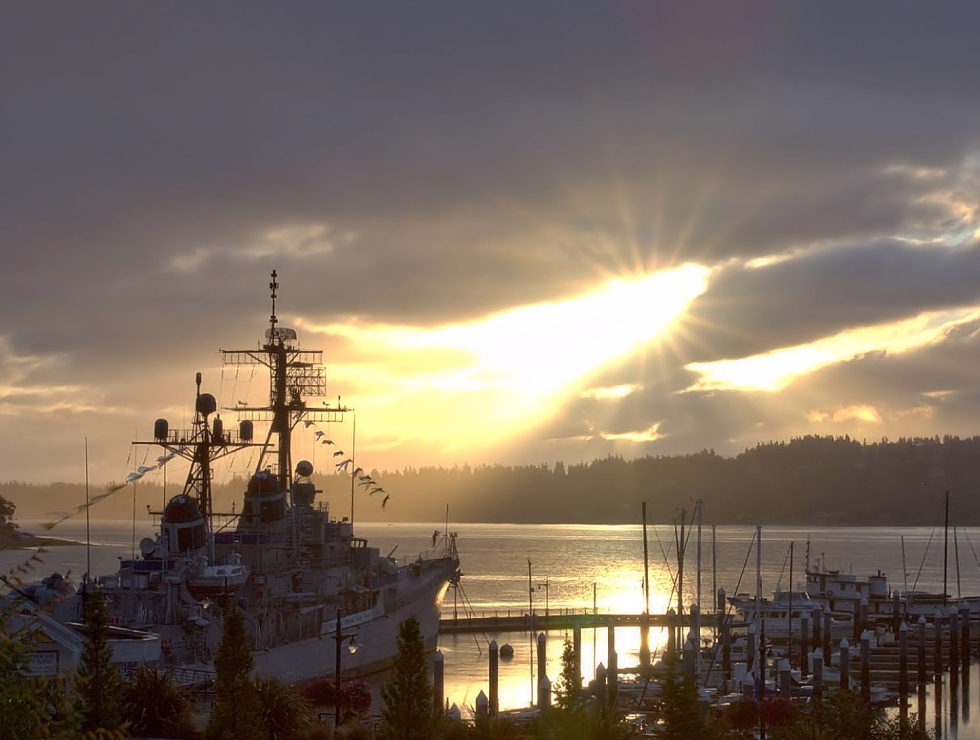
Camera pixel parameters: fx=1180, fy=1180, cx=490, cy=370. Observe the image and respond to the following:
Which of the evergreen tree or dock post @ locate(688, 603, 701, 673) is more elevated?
the evergreen tree

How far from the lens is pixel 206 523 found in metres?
59.7

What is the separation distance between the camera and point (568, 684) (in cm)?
3597

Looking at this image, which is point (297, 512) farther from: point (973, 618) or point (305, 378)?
point (973, 618)

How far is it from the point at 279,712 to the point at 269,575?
2431 cm

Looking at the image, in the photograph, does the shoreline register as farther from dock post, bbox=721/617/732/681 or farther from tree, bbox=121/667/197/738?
dock post, bbox=721/617/732/681

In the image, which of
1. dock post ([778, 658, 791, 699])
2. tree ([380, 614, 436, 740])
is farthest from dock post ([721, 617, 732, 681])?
tree ([380, 614, 436, 740])

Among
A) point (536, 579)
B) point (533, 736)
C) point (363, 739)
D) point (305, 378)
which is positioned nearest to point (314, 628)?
point (305, 378)

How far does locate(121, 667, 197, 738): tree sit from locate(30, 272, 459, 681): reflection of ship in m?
13.0

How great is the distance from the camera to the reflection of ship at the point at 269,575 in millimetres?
52969

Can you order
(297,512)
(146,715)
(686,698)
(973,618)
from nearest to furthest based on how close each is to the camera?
(686,698) < (146,715) < (297,512) < (973,618)

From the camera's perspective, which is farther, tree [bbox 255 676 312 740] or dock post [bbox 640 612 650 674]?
dock post [bbox 640 612 650 674]

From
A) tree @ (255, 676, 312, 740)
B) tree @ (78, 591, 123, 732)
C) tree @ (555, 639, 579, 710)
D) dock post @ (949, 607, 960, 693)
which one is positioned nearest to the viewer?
tree @ (78, 591, 123, 732)

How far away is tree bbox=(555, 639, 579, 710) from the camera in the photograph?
111 ft

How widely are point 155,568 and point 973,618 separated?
6206 cm
